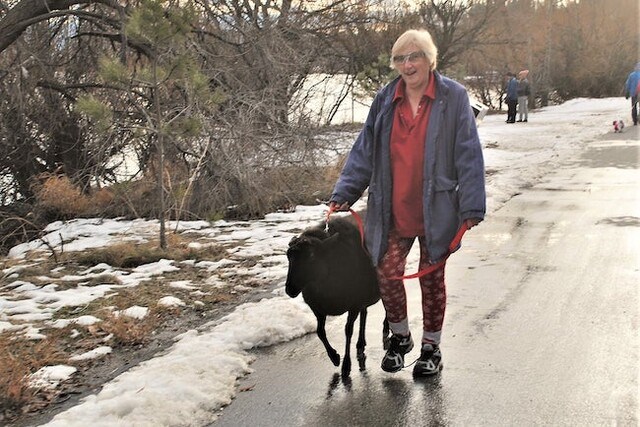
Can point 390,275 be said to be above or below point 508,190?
above

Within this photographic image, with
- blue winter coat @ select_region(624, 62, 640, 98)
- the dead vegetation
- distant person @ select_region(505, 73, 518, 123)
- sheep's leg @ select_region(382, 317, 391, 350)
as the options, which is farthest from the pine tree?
distant person @ select_region(505, 73, 518, 123)

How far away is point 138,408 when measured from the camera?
3.46m

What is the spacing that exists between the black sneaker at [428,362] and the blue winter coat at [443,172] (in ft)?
2.02

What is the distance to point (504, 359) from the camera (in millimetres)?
4109

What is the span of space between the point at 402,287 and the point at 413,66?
1313 mm

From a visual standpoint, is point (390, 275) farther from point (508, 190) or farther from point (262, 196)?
point (508, 190)

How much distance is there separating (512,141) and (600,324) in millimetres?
15337

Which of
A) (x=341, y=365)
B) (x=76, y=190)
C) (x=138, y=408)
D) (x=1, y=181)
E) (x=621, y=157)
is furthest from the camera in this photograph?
(x=621, y=157)

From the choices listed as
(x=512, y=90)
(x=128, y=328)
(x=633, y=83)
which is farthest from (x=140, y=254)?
(x=512, y=90)

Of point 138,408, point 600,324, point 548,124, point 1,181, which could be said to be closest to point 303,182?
point 1,181

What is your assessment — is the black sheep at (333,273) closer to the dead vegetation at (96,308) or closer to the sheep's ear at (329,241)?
the sheep's ear at (329,241)

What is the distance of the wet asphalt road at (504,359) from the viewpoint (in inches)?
136

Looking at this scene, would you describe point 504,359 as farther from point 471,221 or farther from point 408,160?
point 408,160

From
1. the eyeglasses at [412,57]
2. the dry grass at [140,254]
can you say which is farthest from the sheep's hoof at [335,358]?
the dry grass at [140,254]
